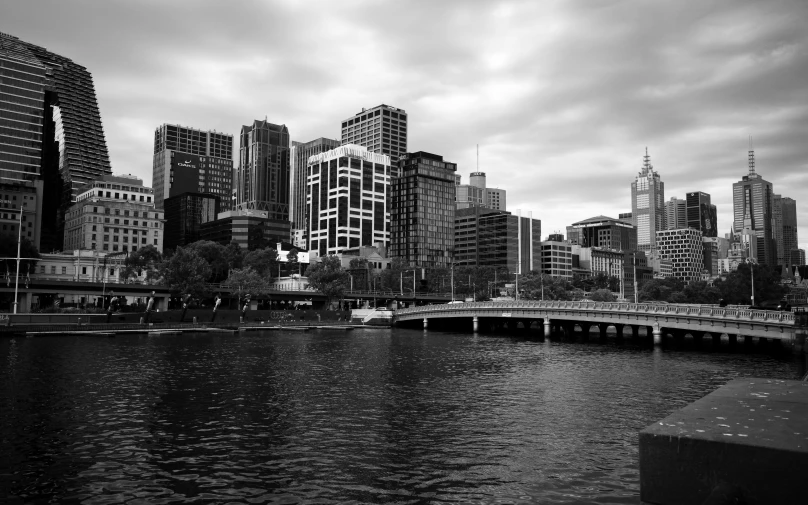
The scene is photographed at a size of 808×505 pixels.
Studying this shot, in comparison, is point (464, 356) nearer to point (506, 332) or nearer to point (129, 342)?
point (129, 342)

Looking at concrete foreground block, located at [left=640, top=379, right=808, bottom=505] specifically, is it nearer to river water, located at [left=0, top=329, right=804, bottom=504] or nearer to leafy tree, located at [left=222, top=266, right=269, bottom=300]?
river water, located at [left=0, top=329, right=804, bottom=504]

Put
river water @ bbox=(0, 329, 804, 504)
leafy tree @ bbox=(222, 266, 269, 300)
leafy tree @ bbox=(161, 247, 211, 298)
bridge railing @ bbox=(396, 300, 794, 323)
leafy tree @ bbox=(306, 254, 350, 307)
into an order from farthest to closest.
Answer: leafy tree @ bbox=(306, 254, 350, 307) → leafy tree @ bbox=(222, 266, 269, 300) → leafy tree @ bbox=(161, 247, 211, 298) → bridge railing @ bbox=(396, 300, 794, 323) → river water @ bbox=(0, 329, 804, 504)

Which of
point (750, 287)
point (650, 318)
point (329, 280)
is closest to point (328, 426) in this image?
point (650, 318)

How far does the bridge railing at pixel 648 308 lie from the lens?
80.7 metres

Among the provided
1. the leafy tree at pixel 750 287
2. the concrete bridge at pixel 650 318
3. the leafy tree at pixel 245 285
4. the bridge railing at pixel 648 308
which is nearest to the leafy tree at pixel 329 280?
the leafy tree at pixel 245 285

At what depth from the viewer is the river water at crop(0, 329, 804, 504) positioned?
79.5 feet

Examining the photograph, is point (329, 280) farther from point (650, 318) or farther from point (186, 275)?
point (650, 318)

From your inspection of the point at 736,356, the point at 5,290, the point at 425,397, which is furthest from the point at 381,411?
the point at 5,290

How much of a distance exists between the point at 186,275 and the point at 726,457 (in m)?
140

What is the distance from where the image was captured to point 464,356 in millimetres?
80312

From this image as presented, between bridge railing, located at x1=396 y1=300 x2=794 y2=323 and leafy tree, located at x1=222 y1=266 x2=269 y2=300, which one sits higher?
leafy tree, located at x1=222 y1=266 x2=269 y2=300

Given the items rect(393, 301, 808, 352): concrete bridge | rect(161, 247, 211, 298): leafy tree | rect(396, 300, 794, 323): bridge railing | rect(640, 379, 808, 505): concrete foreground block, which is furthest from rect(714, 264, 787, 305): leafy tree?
rect(640, 379, 808, 505): concrete foreground block

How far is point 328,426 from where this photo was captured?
35312mm

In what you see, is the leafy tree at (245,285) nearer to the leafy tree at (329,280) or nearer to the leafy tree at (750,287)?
the leafy tree at (329,280)
